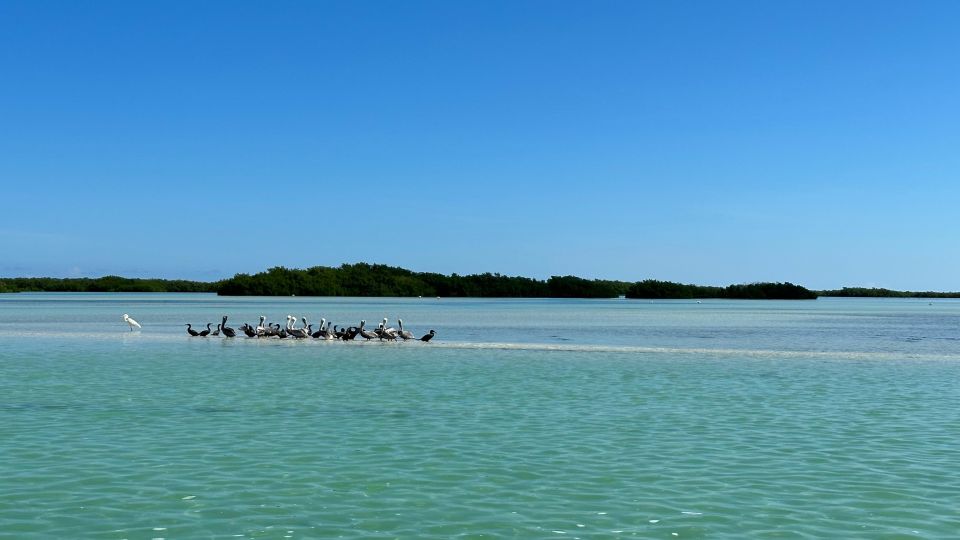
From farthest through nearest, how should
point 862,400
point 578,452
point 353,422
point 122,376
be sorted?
point 122,376 < point 862,400 < point 353,422 < point 578,452

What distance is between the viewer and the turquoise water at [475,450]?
8.03 meters

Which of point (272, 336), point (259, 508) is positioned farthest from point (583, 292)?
point (259, 508)

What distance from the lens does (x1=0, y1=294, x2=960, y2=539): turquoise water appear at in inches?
316

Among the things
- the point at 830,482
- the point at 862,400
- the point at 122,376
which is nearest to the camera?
the point at 830,482

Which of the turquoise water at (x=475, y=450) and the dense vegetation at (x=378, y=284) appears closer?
the turquoise water at (x=475, y=450)

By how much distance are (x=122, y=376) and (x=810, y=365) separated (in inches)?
620

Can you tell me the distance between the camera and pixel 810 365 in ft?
75.9

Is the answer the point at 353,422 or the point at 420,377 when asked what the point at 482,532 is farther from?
the point at 420,377

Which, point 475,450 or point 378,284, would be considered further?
point 378,284

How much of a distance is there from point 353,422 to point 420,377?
6.37 meters

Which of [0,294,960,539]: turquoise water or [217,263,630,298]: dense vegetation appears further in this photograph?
[217,263,630,298]: dense vegetation

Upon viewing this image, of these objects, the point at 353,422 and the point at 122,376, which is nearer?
the point at 353,422

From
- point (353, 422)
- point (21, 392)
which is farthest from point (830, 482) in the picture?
point (21, 392)

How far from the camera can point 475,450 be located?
11117mm
